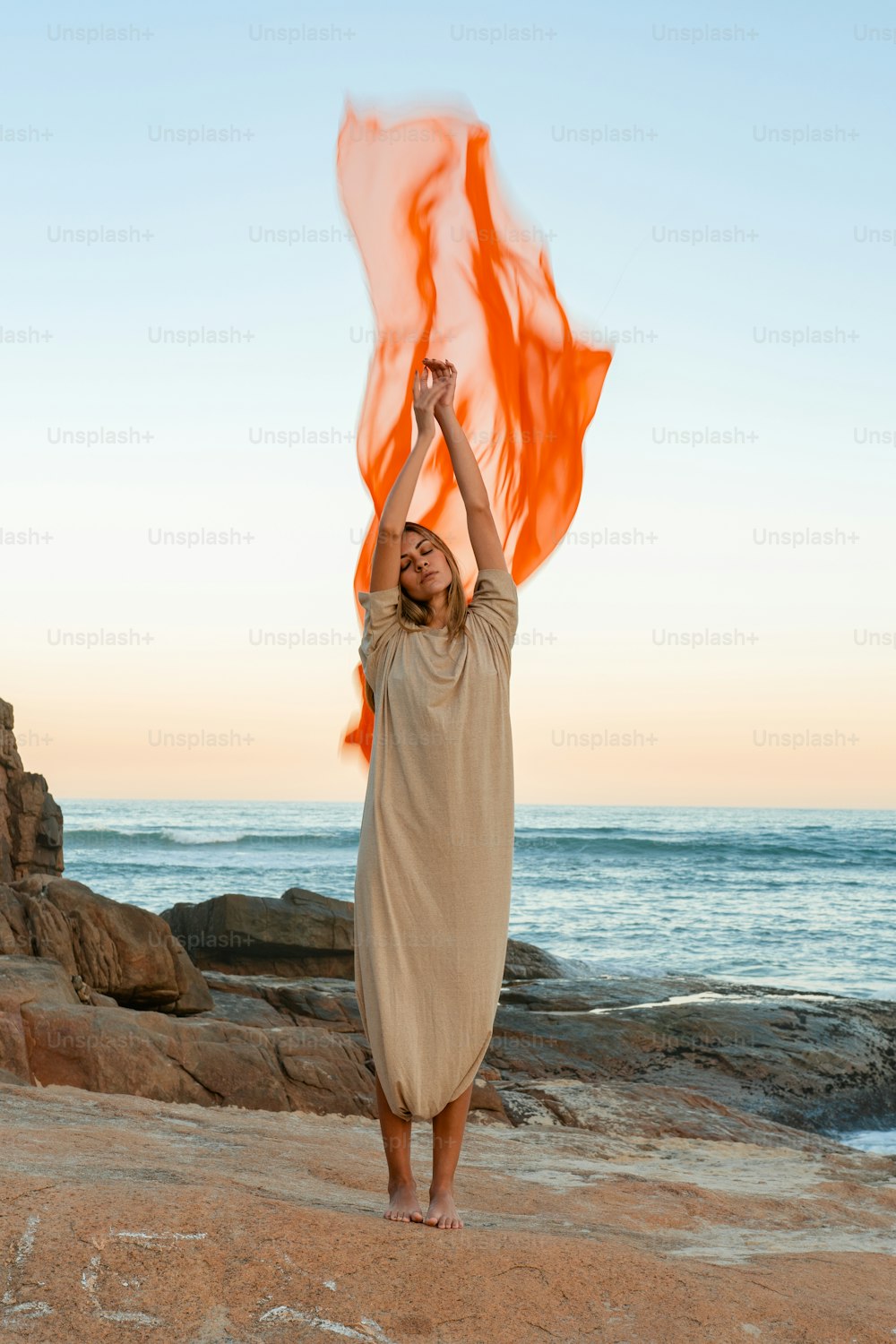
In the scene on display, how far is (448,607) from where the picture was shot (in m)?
4.24

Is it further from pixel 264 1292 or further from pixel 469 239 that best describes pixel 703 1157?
pixel 469 239

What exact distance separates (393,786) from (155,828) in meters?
53.4

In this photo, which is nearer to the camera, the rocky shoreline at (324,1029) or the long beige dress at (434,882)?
the long beige dress at (434,882)

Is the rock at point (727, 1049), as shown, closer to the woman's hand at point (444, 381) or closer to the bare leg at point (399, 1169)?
the bare leg at point (399, 1169)

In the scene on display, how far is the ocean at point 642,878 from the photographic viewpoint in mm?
21188

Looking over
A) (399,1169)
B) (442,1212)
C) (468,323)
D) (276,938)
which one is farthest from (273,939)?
(442,1212)

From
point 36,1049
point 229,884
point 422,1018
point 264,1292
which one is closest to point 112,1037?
point 36,1049

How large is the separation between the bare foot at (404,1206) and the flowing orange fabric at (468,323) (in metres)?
3.35

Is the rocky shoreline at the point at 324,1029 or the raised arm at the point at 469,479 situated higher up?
the raised arm at the point at 469,479

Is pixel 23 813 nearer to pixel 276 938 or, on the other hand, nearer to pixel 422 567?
pixel 276 938

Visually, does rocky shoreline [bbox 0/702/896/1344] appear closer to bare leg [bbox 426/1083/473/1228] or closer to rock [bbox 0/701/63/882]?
rock [bbox 0/701/63/882]

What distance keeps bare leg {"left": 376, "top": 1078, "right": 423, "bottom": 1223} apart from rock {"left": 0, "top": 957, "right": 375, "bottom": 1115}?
3.24 meters

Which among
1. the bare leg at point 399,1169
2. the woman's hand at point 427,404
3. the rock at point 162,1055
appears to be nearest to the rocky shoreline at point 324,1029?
the rock at point 162,1055

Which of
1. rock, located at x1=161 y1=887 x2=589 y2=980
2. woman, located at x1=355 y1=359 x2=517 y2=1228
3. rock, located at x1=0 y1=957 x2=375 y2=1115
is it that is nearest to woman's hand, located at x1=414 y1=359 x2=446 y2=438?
woman, located at x1=355 y1=359 x2=517 y2=1228
